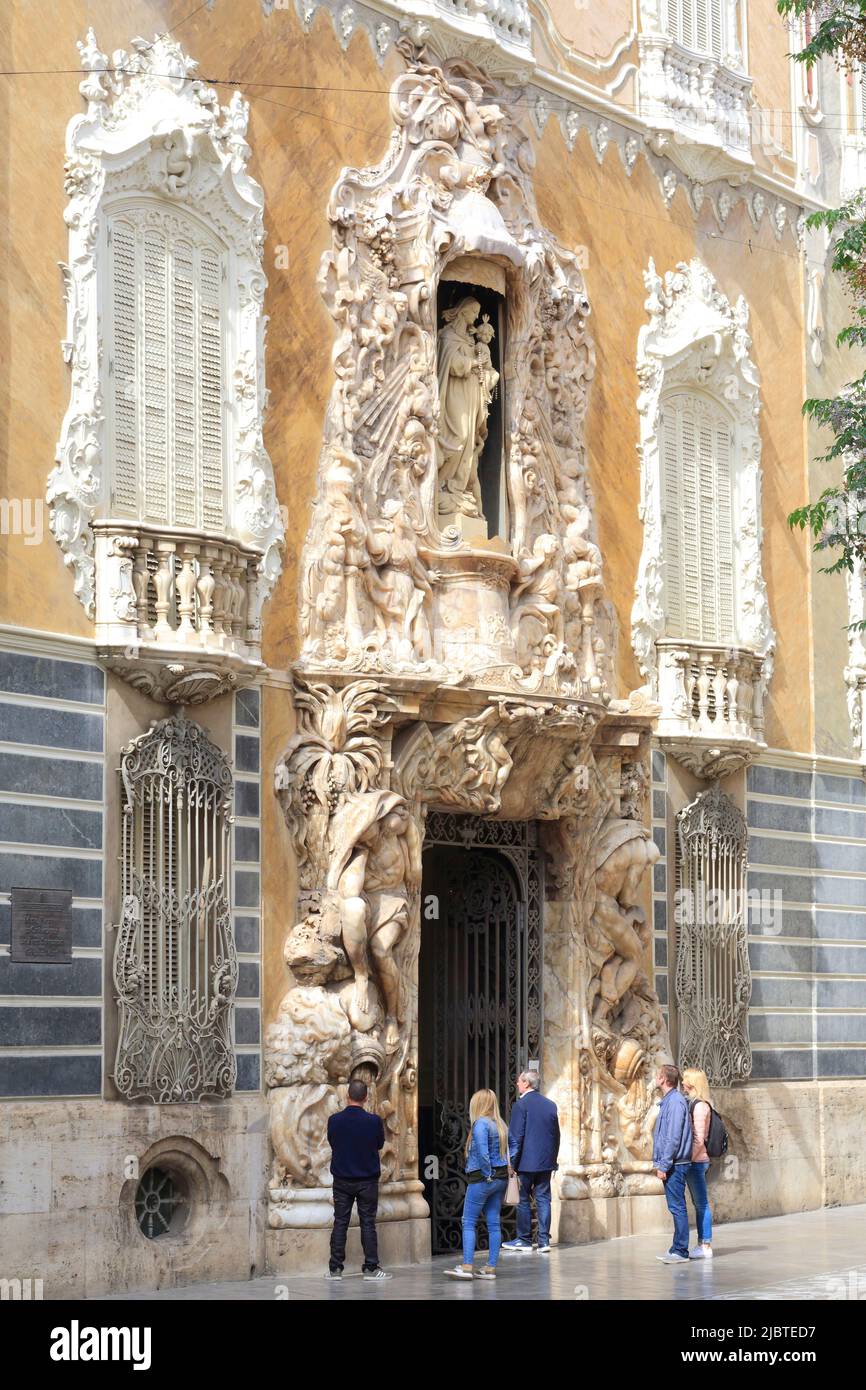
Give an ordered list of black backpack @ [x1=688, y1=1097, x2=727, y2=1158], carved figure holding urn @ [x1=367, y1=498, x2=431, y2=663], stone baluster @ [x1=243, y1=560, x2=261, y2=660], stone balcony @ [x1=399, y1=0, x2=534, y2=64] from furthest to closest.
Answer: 1. stone balcony @ [x1=399, y1=0, x2=534, y2=64]
2. carved figure holding urn @ [x1=367, y1=498, x2=431, y2=663]
3. black backpack @ [x1=688, y1=1097, x2=727, y2=1158]
4. stone baluster @ [x1=243, y1=560, x2=261, y2=660]

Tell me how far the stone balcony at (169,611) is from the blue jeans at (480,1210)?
4.42 m

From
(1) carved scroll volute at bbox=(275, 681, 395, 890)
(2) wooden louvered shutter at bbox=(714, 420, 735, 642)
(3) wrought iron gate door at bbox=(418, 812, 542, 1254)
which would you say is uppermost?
(2) wooden louvered shutter at bbox=(714, 420, 735, 642)

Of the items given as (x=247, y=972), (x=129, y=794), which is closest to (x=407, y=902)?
(x=247, y=972)

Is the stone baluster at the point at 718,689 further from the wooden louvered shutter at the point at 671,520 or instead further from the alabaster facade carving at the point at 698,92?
the alabaster facade carving at the point at 698,92

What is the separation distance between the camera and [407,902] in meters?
19.5

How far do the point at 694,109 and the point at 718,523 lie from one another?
14.4ft

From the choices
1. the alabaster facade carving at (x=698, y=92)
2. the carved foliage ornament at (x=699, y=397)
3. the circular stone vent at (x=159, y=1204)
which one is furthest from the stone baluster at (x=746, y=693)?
the circular stone vent at (x=159, y=1204)

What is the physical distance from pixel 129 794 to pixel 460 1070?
5.67 meters

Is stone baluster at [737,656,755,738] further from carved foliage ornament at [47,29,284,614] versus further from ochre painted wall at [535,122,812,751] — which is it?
carved foliage ornament at [47,29,284,614]

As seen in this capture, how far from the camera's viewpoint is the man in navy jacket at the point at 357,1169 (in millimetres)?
17281

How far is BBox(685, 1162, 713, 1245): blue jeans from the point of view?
19078mm

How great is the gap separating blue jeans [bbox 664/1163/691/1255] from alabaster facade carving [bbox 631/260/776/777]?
5.41 metres

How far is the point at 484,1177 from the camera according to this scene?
58.2 feet

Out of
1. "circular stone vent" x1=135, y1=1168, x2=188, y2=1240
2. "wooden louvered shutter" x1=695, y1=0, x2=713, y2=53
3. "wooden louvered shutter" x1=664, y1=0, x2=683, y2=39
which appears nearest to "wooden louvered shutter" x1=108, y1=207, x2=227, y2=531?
"circular stone vent" x1=135, y1=1168, x2=188, y2=1240
